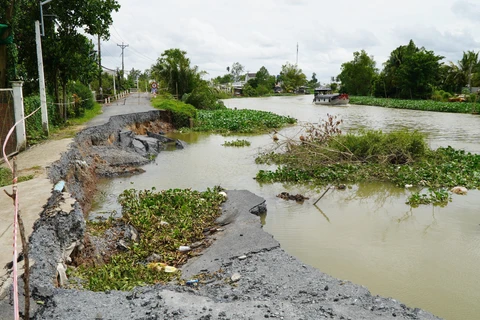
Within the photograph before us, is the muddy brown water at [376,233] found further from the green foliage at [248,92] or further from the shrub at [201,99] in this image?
the green foliage at [248,92]

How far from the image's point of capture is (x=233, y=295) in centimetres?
434

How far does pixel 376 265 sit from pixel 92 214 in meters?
5.70

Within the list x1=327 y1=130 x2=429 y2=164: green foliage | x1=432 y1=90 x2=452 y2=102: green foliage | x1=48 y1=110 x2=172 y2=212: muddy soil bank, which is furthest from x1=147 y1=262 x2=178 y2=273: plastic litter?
x1=432 y1=90 x2=452 y2=102: green foliage

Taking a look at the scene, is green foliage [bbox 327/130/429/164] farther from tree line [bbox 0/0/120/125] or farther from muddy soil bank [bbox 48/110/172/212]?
tree line [bbox 0/0/120/125]

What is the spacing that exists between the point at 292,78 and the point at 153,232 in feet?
299

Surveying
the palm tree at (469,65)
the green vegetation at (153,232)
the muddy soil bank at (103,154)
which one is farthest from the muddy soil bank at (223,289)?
the palm tree at (469,65)

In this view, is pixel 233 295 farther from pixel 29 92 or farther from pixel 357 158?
pixel 29 92

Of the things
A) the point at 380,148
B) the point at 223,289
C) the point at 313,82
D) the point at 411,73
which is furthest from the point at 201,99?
the point at 313,82

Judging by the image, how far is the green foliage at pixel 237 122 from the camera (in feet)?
77.7

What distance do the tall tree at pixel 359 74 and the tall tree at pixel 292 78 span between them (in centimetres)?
2518

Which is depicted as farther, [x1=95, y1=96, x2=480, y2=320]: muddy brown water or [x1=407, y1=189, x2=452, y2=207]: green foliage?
[x1=407, y1=189, x2=452, y2=207]: green foliage

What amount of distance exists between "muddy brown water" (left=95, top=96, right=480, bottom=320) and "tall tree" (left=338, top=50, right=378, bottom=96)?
187 ft

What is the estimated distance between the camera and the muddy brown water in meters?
5.48

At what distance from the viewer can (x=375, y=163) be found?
40.2 feet
